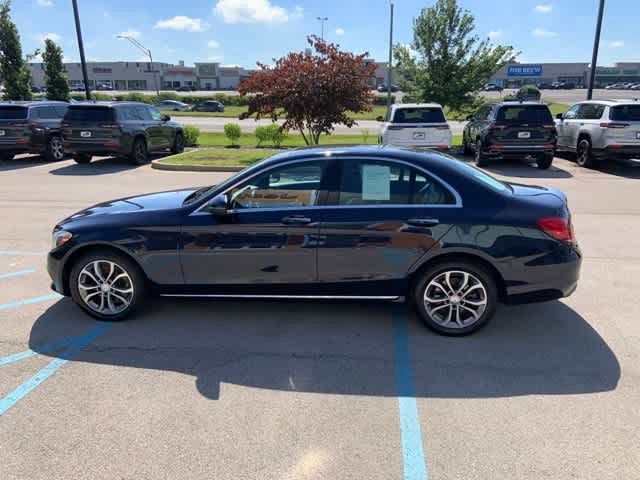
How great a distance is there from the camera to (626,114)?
12.7m

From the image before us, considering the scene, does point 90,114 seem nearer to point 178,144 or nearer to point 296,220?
point 178,144

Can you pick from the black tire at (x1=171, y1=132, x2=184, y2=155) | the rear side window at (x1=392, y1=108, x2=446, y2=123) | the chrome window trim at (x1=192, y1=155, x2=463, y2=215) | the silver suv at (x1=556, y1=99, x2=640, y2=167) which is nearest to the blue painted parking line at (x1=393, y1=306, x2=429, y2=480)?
the chrome window trim at (x1=192, y1=155, x2=463, y2=215)

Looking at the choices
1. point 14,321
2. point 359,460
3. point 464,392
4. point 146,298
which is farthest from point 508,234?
point 14,321

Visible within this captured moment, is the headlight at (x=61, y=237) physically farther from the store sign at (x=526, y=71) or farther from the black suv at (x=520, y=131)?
→ the store sign at (x=526, y=71)

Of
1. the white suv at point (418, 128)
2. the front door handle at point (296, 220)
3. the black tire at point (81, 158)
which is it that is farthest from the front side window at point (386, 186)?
the black tire at point (81, 158)

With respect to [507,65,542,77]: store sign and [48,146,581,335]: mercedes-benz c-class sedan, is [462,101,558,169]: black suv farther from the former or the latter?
[507,65,542,77]: store sign

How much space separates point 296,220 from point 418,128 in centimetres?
953

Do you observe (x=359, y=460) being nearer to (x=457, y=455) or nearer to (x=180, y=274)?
(x=457, y=455)

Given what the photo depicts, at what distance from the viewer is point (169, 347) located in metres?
4.01

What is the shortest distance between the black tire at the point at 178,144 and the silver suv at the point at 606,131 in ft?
41.4

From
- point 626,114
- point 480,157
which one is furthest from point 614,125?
A: point 480,157

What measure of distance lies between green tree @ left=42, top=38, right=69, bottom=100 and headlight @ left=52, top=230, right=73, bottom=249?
86.9 feet

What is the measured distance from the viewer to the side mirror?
13.4ft

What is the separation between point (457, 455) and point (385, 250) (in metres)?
1.71
